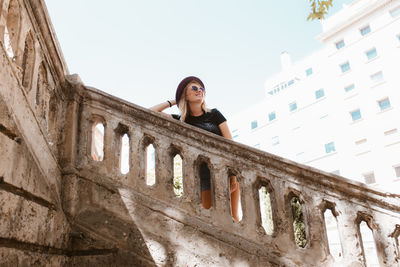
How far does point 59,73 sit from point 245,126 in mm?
37378

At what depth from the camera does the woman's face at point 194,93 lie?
361 cm

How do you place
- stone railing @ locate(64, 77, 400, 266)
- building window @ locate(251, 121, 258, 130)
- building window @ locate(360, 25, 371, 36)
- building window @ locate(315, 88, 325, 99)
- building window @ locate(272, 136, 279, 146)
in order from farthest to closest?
building window @ locate(251, 121, 258, 130) → building window @ locate(272, 136, 279, 146) → building window @ locate(315, 88, 325, 99) → building window @ locate(360, 25, 371, 36) → stone railing @ locate(64, 77, 400, 266)

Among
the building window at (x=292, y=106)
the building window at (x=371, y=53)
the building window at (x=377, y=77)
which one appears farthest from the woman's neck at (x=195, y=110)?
the building window at (x=292, y=106)

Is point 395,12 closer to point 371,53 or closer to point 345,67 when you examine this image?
point 371,53

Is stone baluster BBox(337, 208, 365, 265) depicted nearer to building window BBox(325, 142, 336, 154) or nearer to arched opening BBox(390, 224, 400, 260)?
arched opening BBox(390, 224, 400, 260)

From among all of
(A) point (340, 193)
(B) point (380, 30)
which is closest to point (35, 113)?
(A) point (340, 193)

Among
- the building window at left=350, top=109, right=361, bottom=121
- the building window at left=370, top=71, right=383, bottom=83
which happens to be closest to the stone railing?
the building window at left=350, top=109, right=361, bottom=121

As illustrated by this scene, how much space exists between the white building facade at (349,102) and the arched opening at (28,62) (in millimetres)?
24697

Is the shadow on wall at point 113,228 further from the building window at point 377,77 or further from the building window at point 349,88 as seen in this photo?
the building window at point 349,88

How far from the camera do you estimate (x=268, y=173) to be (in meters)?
2.96

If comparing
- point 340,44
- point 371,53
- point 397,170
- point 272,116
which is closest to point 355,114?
point 371,53

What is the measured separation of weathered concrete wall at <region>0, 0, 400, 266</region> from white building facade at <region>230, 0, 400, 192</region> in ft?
75.0

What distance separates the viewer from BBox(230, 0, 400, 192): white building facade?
976 inches

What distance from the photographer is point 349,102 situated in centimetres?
2781
